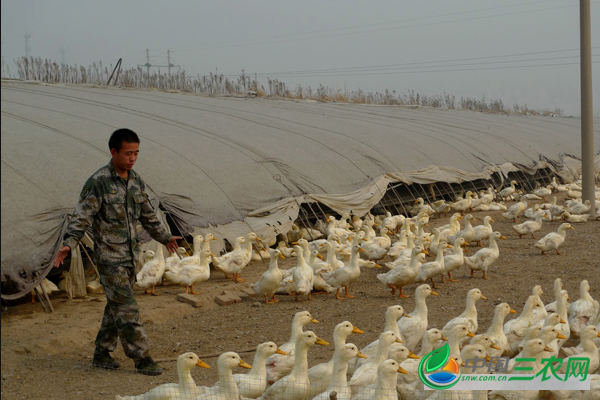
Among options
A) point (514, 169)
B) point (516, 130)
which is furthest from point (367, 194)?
point (516, 130)

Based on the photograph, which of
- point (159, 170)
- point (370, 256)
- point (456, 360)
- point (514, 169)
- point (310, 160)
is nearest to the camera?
point (456, 360)

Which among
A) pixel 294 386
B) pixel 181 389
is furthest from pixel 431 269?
pixel 181 389

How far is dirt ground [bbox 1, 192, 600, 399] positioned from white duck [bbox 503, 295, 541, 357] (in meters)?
0.69

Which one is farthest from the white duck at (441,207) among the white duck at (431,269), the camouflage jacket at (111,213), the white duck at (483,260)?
the camouflage jacket at (111,213)

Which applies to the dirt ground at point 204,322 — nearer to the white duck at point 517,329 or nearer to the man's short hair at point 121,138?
the white duck at point 517,329

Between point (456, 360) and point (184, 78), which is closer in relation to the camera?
point (456, 360)

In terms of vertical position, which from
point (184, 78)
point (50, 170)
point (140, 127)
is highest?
point (184, 78)

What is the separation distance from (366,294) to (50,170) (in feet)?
16.6

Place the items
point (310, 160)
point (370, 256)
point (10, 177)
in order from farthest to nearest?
point (310, 160) → point (370, 256) → point (10, 177)

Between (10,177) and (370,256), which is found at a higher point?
(10,177)

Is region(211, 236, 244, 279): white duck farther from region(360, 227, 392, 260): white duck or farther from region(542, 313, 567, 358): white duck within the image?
region(542, 313, 567, 358): white duck

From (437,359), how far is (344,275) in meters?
4.15

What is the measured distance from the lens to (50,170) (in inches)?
361

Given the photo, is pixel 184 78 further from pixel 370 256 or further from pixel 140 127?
pixel 370 256
